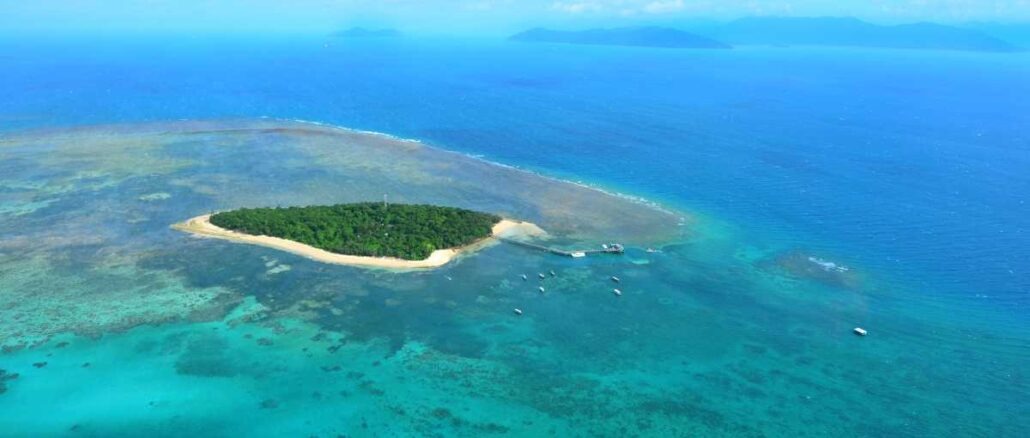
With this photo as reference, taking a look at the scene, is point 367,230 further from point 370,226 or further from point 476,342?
point 476,342

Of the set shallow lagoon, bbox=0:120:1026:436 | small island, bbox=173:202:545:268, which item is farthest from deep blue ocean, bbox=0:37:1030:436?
small island, bbox=173:202:545:268

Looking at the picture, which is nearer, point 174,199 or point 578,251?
point 578,251

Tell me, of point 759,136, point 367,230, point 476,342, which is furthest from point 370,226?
point 759,136

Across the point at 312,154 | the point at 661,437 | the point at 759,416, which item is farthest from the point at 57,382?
the point at 312,154

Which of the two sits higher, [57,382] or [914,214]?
[914,214]

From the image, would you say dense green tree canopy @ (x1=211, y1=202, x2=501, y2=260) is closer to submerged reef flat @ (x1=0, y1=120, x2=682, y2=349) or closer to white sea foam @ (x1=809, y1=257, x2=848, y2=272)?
submerged reef flat @ (x1=0, y1=120, x2=682, y2=349)

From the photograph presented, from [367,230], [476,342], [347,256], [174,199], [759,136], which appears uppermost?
[759,136]

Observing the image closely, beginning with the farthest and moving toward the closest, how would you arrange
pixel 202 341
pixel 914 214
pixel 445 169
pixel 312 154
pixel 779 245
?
pixel 312 154, pixel 445 169, pixel 914 214, pixel 779 245, pixel 202 341

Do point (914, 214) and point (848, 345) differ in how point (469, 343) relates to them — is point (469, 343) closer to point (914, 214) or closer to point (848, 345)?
point (848, 345)
